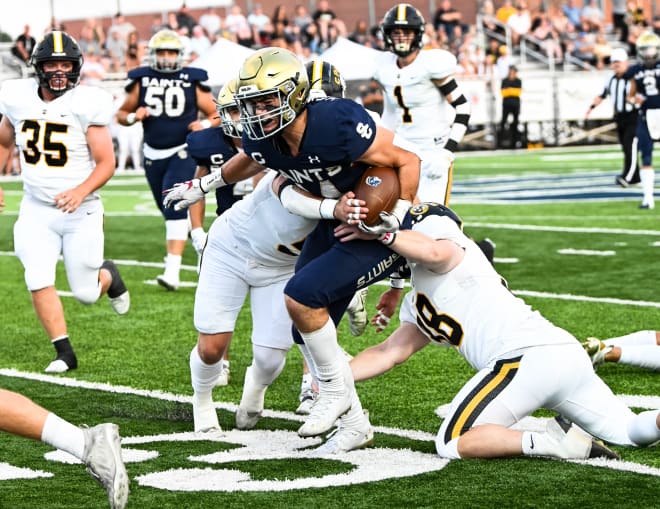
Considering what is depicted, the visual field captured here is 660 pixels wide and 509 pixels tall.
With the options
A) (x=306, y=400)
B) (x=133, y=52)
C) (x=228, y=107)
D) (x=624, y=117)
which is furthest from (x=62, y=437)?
(x=133, y=52)


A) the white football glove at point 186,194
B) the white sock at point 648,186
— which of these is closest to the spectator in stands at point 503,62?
the white sock at point 648,186

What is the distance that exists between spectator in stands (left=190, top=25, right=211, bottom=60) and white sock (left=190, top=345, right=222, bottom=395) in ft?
66.3

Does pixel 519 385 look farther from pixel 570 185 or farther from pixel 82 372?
pixel 570 185

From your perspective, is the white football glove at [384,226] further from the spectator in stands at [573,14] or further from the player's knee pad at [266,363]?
the spectator in stands at [573,14]

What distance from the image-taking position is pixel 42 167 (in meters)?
6.82

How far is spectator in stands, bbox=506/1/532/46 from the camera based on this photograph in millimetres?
27281

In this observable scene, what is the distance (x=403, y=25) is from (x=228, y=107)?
441cm

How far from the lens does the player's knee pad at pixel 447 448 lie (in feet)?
14.7

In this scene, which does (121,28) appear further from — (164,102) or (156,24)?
(164,102)

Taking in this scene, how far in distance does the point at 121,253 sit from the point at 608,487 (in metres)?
8.12

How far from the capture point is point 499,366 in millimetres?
4477

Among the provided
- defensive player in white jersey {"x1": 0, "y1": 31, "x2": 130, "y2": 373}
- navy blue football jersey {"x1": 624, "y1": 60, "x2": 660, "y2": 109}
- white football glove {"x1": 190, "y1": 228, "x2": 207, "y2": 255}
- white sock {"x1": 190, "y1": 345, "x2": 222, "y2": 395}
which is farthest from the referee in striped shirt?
white sock {"x1": 190, "y1": 345, "x2": 222, "y2": 395}

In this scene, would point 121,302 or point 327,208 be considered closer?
point 327,208

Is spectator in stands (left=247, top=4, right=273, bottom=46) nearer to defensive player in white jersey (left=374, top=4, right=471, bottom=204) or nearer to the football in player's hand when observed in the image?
defensive player in white jersey (left=374, top=4, right=471, bottom=204)
